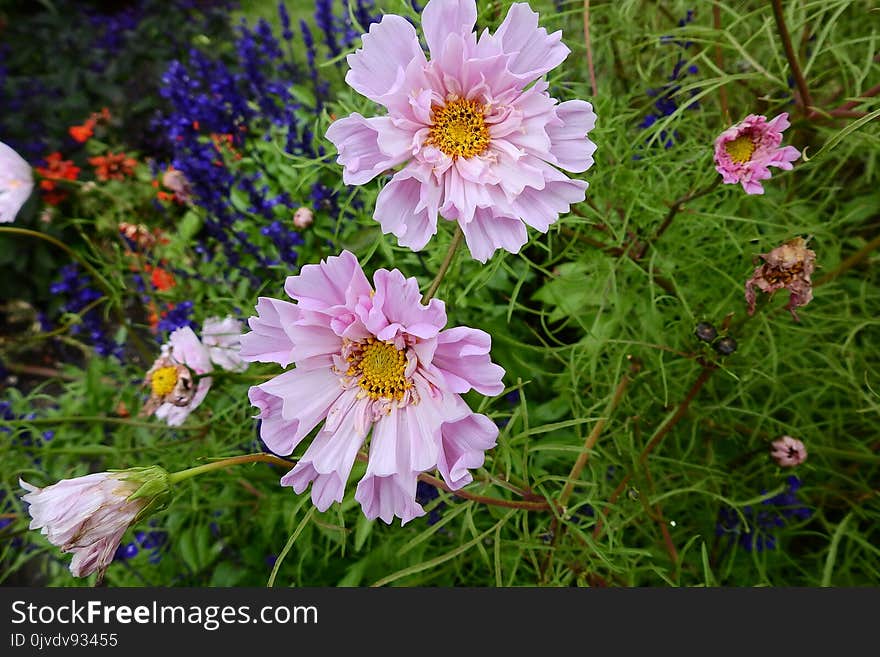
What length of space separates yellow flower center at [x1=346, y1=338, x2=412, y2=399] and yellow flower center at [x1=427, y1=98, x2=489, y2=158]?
156 mm

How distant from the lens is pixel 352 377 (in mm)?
453

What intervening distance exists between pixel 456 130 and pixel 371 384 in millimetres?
205

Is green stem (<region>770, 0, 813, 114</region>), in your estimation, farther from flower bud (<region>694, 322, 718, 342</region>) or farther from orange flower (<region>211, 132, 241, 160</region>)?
orange flower (<region>211, 132, 241, 160</region>)

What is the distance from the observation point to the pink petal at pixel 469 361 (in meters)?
0.39

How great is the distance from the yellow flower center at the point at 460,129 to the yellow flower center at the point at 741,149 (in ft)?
0.72

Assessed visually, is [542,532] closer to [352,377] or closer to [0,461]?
[352,377]

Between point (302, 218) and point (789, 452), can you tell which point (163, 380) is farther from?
point (789, 452)

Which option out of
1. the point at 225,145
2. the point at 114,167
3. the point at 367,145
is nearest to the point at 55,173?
the point at 114,167

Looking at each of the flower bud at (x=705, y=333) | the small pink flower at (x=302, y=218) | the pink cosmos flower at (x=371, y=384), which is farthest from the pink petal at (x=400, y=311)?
the small pink flower at (x=302, y=218)

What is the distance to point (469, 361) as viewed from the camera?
15.7 inches

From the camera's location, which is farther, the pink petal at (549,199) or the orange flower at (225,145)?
the orange flower at (225,145)

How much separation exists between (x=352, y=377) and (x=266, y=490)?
440 millimetres

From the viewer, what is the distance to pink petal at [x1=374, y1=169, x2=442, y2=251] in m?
0.43

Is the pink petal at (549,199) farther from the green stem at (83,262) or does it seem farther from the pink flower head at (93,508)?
the green stem at (83,262)
